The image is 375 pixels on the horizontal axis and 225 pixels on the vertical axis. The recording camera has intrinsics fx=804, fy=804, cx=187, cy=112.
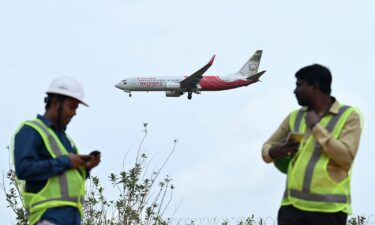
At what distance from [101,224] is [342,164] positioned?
4.76 m

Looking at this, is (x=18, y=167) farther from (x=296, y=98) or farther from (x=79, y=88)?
(x=296, y=98)

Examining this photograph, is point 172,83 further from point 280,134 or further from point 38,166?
point 38,166

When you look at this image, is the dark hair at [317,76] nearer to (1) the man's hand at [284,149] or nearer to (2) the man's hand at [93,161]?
(1) the man's hand at [284,149]

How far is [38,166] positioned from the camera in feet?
13.5

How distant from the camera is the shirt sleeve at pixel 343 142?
3.98m

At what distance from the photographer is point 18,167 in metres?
4.17

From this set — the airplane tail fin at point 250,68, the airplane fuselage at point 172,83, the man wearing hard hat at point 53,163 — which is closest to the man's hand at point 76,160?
the man wearing hard hat at point 53,163

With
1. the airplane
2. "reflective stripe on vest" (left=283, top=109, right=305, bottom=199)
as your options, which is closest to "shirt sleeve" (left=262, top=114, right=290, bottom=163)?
"reflective stripe on vest" (left=283, top=109, right=305, bottom=199)

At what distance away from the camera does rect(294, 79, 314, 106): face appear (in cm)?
425

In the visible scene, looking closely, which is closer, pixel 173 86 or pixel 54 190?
pixel 54 190

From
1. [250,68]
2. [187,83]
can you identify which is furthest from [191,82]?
[250,68]

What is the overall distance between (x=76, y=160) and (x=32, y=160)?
0.23m

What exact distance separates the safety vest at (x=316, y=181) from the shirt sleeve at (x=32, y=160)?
1182mm

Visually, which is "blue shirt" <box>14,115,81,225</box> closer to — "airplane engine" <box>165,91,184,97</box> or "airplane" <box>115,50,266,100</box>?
"airplane" <box>115,50,266,100</box>
